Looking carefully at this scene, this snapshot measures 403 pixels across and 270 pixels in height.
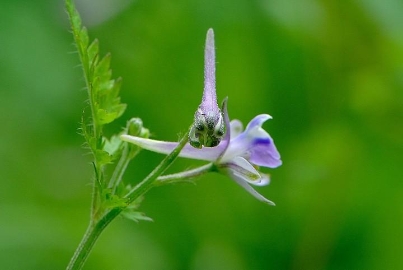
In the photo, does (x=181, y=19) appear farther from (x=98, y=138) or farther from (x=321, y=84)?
(x=98, y=138)

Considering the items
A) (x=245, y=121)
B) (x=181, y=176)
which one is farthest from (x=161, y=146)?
(x=245, y=121)

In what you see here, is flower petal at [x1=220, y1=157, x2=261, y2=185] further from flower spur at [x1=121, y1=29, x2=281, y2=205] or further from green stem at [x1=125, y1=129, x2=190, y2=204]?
green stem at [x1=125, y1=129, x2=190, y2=204]

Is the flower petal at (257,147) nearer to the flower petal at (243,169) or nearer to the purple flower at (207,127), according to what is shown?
the flower petal at (243,169)

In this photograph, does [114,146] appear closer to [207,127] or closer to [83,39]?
[83,39]

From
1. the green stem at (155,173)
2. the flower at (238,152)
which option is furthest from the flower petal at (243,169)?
the green stem at (155,173)

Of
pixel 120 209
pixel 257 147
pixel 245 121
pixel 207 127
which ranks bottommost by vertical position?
pixel 245 121

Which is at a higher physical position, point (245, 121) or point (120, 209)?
point (120, 209)

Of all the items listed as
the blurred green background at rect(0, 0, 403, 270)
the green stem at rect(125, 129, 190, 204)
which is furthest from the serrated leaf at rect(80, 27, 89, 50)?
the blurred green background at rect(0, 0, 403, 270)
